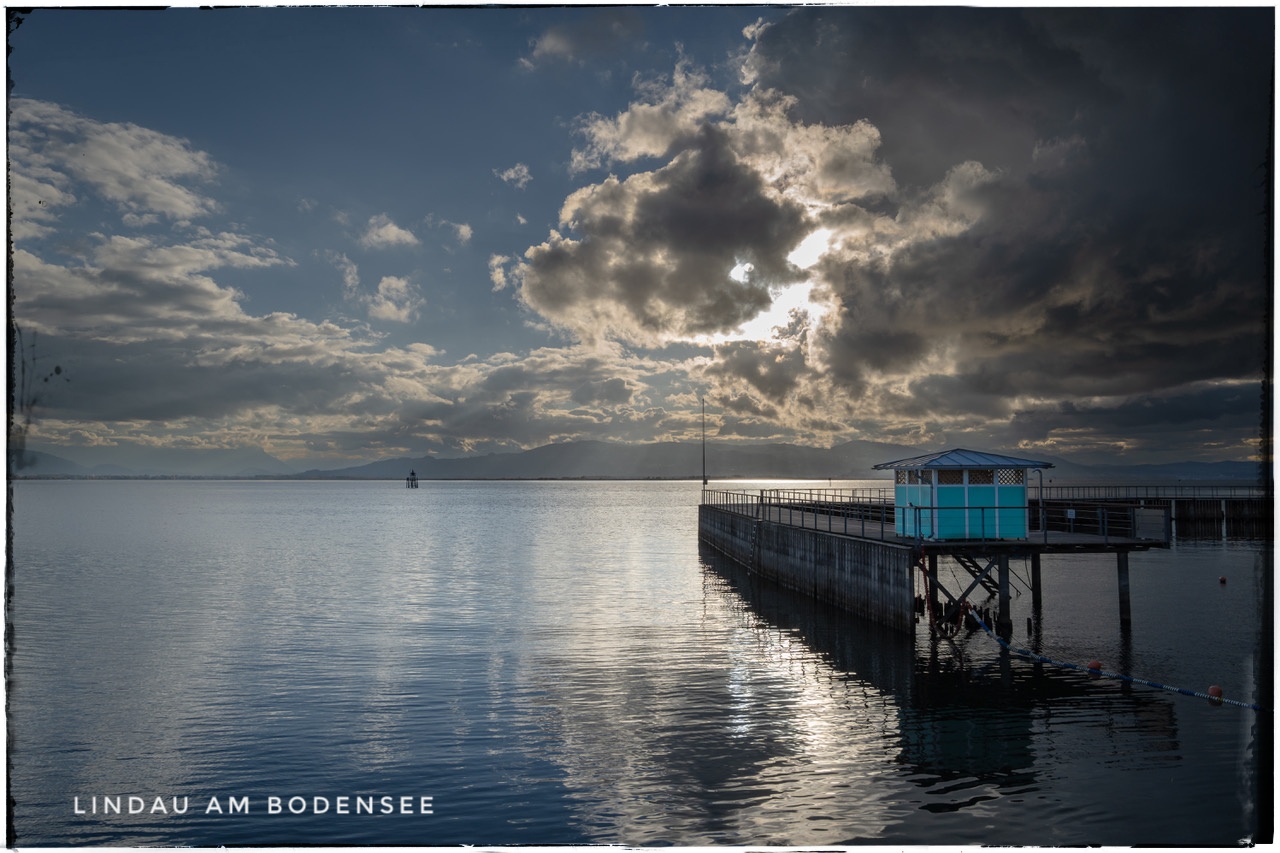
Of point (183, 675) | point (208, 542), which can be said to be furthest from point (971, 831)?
point (208, 542)

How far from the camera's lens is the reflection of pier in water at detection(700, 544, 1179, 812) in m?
16.2

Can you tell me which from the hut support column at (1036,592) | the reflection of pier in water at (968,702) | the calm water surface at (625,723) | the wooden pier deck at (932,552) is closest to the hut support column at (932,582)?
the wooden pier deck at (932,552)

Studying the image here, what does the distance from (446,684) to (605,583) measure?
24.5m

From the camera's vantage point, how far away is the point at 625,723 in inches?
767

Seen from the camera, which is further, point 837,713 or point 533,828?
point 837,713

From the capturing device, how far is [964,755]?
17.2 metres

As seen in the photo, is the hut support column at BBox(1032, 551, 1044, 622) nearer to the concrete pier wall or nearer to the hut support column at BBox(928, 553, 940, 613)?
the hut support column at BBox(928, 553, 940, 613)

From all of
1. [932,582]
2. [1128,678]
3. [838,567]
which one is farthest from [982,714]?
[838,567]

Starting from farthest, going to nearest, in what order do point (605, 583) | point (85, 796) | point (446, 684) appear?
point (605, 583) → point (446, 684) → point (85, 796)

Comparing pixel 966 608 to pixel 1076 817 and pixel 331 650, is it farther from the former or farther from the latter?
pixel 331 650

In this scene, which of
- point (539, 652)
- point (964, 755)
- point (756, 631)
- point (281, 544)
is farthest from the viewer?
point (281, 544)

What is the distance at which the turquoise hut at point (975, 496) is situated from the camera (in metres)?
28.4

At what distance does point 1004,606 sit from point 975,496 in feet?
11.9

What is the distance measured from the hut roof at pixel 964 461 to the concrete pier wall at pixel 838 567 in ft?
9.42
